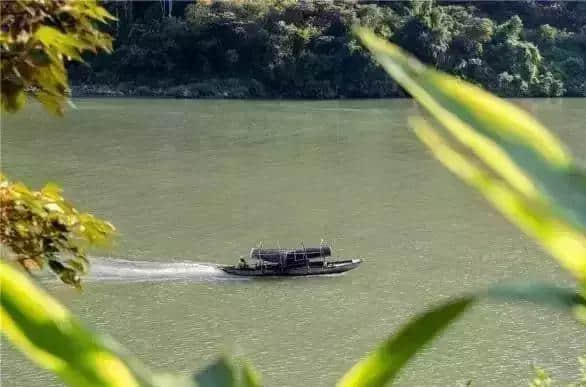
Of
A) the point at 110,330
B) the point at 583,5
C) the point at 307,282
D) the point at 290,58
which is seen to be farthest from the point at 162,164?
the point at 583,5

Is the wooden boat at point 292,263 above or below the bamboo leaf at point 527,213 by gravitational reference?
below

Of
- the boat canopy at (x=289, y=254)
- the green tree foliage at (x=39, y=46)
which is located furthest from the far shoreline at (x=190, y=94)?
the green tree foliage at (x=39, y=46)

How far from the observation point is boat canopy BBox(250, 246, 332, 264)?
5.45 m

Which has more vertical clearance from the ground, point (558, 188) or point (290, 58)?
point (558, 188)

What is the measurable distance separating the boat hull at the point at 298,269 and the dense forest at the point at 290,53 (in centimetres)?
943

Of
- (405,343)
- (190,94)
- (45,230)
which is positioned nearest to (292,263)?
(45,230)

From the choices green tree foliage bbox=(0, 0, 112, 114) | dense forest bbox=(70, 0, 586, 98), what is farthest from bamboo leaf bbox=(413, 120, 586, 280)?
dense forest bbox=(70, 0, 586, 98)

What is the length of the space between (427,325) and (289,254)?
543 centimetres

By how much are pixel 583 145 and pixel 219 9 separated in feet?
26.4

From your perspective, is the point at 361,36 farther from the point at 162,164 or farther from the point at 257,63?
the point at 257,63

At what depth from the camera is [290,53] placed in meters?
14.9

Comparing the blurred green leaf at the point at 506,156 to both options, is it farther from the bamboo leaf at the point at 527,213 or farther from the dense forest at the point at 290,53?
the dense forest at the point at 290,53

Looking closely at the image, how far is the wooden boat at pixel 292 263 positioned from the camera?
5387 millimetres

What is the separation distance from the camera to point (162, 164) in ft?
28.1
